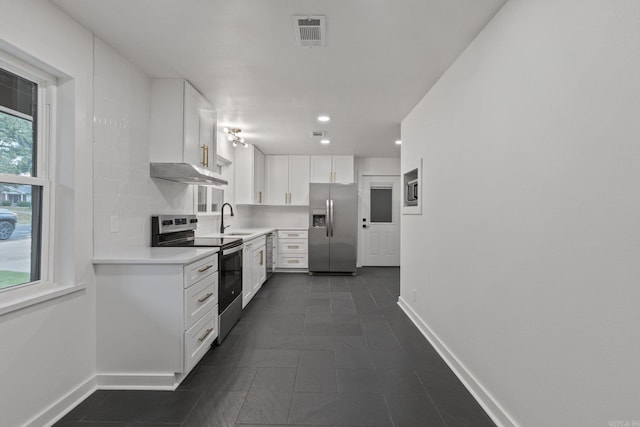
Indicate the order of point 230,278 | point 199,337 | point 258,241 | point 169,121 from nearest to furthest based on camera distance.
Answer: point 199,337 → point 169,121 → point 230,278 → point 258,241

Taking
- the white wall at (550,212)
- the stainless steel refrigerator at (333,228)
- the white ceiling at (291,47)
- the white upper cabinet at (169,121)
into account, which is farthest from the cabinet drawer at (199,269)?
the stainless steel refrigerator at (333,228)

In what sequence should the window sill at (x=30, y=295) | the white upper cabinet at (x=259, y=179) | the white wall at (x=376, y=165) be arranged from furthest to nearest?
1. the white wall at (x=376, y=165)
2. the white upper cabinet at (x=259, y=179)
3. the window sill at (x=30, y=295)

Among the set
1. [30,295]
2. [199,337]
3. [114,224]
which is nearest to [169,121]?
[114,224]

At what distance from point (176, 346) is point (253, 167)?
3.81 meters

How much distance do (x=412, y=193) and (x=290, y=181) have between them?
3.21m

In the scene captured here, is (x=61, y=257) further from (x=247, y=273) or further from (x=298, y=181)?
(x=298, y=181)

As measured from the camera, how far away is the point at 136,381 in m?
2.06

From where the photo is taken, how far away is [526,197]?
1520mm

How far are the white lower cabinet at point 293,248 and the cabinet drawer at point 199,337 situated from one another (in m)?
3.35

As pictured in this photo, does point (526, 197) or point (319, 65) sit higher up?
point (319, 65)

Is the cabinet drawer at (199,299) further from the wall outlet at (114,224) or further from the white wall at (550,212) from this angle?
the white wall at (550,212)

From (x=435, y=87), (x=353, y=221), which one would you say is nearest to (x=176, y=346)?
(x=435, y=87)

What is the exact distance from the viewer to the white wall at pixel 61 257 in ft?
5.13

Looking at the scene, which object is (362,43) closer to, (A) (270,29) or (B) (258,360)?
(A) (270,29)
